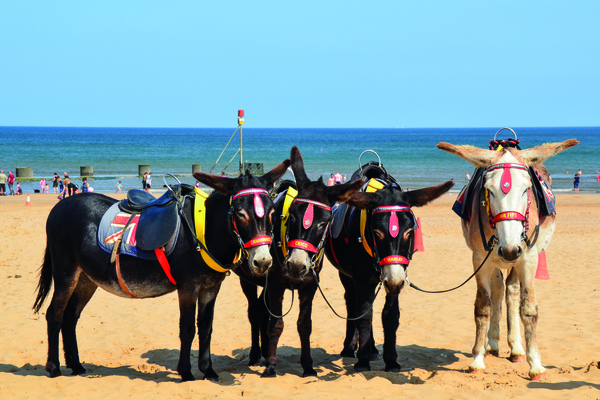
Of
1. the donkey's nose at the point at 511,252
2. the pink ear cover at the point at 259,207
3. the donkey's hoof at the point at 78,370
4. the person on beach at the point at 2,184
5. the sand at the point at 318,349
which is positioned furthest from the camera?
the person on beach at the point at 2,184

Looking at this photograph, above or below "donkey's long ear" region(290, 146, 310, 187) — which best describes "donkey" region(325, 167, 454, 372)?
below

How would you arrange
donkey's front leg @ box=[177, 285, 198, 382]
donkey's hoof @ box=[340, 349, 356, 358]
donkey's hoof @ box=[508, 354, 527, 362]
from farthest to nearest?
1. donkey's hoof @ box=[340, 349, 356, 358]
2. donkey's hoof @ box=[508, 354, 527, 362]
3. donkey's front leg @ box=[177, 285, 198, 382]

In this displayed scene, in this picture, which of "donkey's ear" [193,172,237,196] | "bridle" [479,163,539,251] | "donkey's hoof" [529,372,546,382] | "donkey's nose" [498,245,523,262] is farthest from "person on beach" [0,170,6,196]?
"donkey's nose" [498,245,523,262]

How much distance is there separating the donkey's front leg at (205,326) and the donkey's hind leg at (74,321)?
1457 millimetres

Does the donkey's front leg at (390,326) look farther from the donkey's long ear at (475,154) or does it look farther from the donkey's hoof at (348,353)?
the donkey's long ear at (475,154)

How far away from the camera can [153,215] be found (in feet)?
19.7

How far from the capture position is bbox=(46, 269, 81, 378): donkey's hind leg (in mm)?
6082

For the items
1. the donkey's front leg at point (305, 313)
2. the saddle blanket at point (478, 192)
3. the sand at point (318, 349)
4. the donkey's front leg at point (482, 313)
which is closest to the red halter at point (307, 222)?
the donkey's front leg at point (305, 313)

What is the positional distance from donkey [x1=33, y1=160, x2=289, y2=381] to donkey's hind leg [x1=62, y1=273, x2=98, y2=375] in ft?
0.05

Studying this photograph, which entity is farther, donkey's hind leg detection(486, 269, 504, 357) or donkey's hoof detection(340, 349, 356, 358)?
donkey's hoof detection(340, 349, 356, 358)

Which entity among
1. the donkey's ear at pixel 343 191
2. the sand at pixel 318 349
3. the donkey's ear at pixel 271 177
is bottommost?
the sand at pixel 318 349

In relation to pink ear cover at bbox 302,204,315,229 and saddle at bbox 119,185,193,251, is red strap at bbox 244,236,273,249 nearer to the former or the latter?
pink ear cover at bbox 302,204,315,229

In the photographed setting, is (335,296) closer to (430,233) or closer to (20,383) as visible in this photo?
(20,383)

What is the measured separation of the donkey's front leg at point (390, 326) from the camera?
601 centimetres
